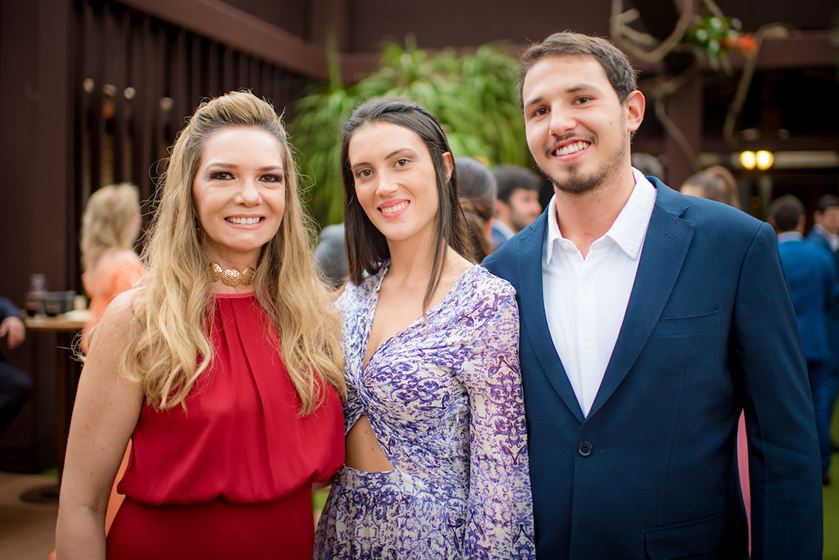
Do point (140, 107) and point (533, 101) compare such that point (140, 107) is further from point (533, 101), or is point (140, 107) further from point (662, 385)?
point (662, 385)

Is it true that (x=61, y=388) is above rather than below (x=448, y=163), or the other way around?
below

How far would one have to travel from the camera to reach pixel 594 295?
1762mm

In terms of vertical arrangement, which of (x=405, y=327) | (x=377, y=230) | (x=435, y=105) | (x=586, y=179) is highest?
(x=435, y=105)

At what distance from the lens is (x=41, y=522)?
14.1ft

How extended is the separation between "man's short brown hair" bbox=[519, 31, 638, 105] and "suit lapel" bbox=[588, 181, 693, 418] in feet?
1.06

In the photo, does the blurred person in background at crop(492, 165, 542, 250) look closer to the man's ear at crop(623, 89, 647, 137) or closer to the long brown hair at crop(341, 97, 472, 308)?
the long brown hair at crop(341, 97, 472, 308)

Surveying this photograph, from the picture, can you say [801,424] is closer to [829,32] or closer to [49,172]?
[49,172]

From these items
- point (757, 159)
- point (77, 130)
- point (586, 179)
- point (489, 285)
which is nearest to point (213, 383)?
point (489, 285)

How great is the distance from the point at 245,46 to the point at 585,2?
3735 millimetres

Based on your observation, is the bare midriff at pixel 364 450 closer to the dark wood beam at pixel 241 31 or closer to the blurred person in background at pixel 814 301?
the blurred person in background at pixel 814 301

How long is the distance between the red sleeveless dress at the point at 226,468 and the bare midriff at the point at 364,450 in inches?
6.7

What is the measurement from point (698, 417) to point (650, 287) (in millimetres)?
286

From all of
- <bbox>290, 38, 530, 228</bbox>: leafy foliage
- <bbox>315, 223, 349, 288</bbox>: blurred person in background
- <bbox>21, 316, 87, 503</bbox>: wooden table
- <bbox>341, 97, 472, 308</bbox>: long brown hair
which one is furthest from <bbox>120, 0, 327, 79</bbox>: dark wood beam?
<bbox>341, 97, 472, 308</bbox>: long brown hair

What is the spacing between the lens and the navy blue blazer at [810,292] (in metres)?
5.11
